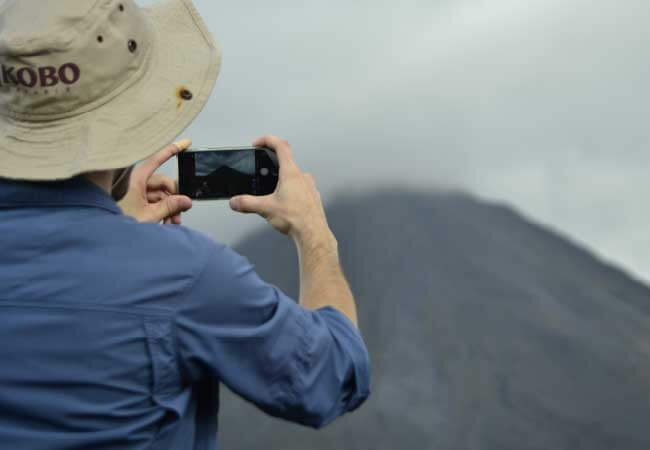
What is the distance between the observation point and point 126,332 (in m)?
1.34

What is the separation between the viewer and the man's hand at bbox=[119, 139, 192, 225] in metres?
1.85

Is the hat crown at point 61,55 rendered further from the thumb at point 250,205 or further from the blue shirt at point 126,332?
the thumb at point 250,205

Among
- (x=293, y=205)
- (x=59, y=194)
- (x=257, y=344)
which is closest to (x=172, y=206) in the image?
(x=293, y=205)

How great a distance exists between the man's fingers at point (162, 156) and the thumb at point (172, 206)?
0.28 ft

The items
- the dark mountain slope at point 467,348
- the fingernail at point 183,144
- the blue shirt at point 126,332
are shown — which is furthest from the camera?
the dark mountain slope at point 467,348

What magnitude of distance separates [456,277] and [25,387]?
76371 millimetres

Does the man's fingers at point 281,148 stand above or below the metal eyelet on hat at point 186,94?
below

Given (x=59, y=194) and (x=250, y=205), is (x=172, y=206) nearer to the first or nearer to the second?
(x=250, y=205)

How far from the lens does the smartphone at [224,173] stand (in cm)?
192

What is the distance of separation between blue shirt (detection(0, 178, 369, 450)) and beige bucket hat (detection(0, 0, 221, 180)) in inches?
3.9

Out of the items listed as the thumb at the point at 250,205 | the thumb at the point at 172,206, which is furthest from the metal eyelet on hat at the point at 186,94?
the thumb at the point at 172,206

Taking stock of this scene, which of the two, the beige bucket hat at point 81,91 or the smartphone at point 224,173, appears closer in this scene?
the beige bucket hat at point 81,91

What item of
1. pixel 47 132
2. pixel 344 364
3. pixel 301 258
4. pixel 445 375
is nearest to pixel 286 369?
pixel 344 364

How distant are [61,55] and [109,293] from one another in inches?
15.1
